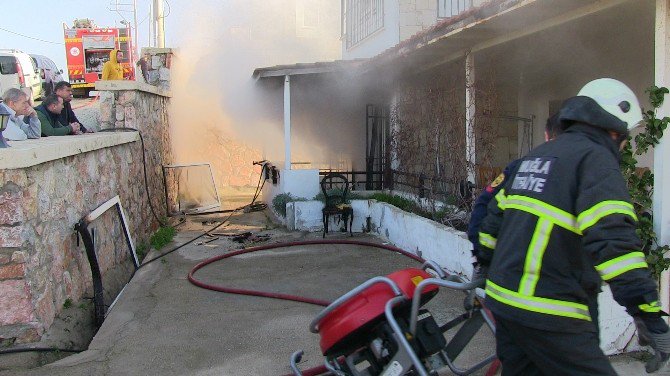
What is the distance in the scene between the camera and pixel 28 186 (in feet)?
14.5

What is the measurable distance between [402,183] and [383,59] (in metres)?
2.12

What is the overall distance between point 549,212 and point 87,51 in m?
29.0

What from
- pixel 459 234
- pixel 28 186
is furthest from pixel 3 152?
pixel 459 234

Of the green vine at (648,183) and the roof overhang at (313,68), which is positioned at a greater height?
the roof overhang at (313,68)

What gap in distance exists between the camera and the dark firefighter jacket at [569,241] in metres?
1.99

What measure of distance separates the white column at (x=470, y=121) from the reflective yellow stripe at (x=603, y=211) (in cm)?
528

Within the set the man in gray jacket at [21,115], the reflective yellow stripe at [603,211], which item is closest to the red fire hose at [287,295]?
the reflective yellow stripe at [603,211]

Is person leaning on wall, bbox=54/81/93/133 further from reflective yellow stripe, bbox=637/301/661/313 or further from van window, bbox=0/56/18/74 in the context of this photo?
van window, bbox=0/56/18/74

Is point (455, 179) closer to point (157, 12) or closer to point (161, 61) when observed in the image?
point (161, 61)

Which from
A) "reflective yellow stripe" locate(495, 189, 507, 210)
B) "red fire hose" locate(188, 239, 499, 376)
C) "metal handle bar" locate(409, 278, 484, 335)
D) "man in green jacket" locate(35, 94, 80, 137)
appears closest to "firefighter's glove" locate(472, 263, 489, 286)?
"metal handle bar" locate(409, 278, 484, 335)

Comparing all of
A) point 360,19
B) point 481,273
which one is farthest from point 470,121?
point 360,19

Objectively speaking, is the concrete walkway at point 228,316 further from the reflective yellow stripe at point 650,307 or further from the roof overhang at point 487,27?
the roof overhang at point 487,27

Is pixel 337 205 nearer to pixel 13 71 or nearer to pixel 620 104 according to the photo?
pixel 620 104

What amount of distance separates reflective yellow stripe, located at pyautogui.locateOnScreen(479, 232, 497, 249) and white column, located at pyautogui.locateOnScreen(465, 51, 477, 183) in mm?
4774
